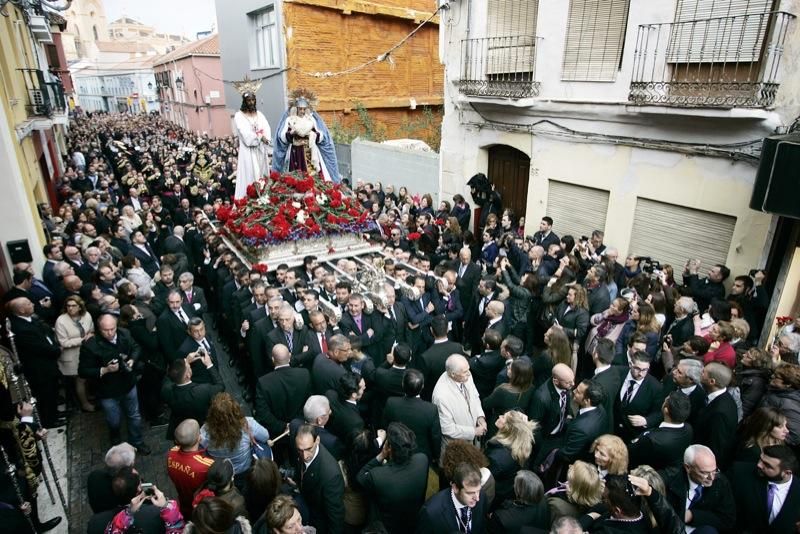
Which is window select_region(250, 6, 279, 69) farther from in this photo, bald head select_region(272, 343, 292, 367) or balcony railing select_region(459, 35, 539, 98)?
bald head select_region(272, 343, 292, 367)

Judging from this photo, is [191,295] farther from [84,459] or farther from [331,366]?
[331,366]

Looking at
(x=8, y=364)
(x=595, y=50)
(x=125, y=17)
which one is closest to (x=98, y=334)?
(x=8, y=364)

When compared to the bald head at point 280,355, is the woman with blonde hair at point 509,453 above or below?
below

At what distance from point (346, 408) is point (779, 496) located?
10.2 feet

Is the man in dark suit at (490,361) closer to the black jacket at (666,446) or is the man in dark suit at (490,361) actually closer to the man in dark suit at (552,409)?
the man in dark suit at (552,409)

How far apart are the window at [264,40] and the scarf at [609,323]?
52.8ft

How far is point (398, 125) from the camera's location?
70.4 feet

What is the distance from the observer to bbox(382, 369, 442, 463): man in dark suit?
4008 millimetres

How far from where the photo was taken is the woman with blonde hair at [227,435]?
3689 mm

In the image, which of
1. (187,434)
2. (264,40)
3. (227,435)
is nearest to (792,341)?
(227,435)

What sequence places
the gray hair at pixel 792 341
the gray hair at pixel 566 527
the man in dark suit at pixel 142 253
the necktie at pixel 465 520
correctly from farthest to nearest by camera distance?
the man in dark suit at pixel 142 253 → the gray hair at pixel 792 341 → the necktie at pixel 465 520 → the gray hair at pixel 566 527

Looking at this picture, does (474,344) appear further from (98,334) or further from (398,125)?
(398,125)

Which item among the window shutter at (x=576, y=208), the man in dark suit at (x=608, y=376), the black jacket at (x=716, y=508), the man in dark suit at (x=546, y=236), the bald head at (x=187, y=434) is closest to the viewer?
the black jacket at (x=716, y=508)

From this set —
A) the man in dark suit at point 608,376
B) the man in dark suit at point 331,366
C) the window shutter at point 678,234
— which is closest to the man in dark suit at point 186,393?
the man in dark suit at point 331,366
